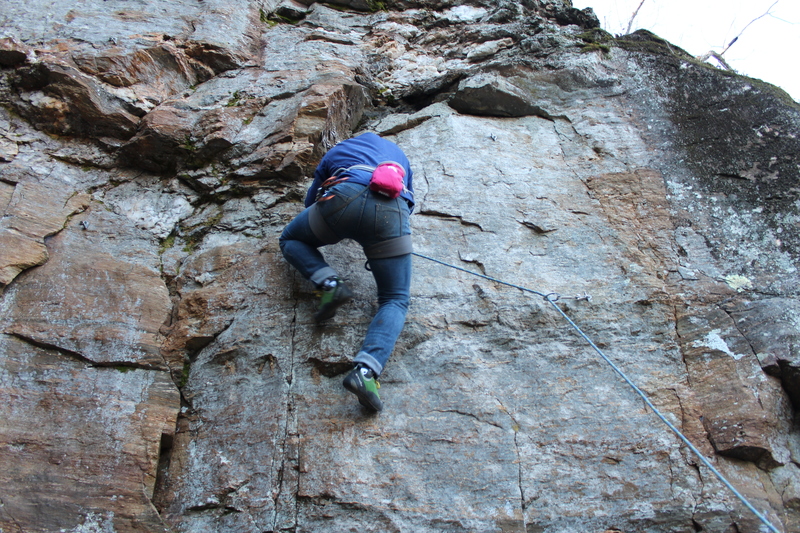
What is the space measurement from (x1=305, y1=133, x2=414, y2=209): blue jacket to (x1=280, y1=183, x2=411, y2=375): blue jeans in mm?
112

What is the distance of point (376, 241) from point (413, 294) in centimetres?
55

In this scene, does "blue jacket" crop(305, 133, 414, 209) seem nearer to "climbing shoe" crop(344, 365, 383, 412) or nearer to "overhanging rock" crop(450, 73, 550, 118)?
"climbing shoe" crop(344, 365, 383, 412)

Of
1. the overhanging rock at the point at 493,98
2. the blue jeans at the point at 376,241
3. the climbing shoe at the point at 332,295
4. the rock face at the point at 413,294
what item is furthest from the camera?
the overhanging rock at the point at 493,98

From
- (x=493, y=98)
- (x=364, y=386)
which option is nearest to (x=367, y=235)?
(x=364, y=386)

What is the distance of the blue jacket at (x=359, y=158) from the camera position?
3.13 meters

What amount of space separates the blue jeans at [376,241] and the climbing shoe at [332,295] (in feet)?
0.15

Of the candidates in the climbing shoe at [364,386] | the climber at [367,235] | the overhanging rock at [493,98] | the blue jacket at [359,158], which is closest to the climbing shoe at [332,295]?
the climber at [367,235]

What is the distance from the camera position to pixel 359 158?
323 cm

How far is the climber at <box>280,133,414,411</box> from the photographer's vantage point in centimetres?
297

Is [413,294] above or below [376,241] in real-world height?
below

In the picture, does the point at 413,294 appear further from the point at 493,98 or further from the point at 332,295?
the point at 493,98

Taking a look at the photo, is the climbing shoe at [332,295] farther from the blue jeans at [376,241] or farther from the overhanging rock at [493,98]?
the overhanging rock at [493,98]

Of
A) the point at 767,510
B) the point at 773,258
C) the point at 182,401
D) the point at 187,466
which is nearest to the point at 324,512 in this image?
the point at 187,466

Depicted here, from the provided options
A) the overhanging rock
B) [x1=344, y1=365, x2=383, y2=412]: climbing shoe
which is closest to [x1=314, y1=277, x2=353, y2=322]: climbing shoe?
[x1=344, y1=365, x2=383, y2=412]: climbing shoe
